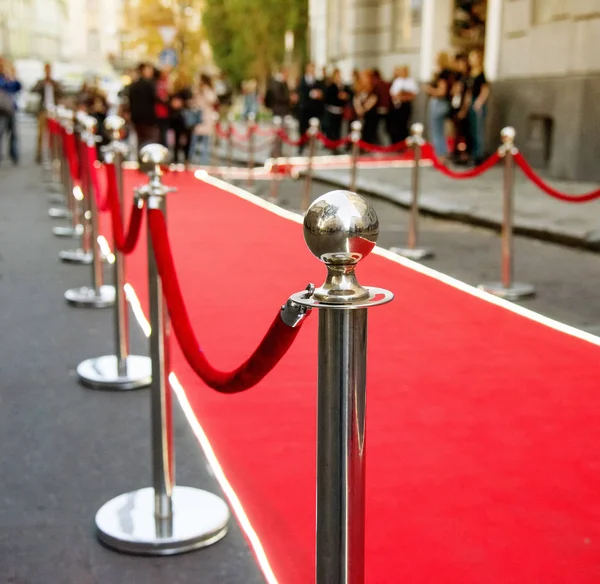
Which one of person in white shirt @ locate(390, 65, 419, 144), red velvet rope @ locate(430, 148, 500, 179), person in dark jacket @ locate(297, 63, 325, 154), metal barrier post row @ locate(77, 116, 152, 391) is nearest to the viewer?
metal barrier post row @ locate(77, 116, 152, 391)

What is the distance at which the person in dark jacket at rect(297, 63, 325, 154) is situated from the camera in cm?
2064

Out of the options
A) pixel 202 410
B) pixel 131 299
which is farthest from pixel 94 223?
pixel 202 410

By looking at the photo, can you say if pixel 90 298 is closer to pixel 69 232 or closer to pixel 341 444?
pixel 69 232

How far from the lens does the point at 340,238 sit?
1.93 meters

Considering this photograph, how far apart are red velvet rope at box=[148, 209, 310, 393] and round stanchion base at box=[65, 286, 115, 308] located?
139 inches

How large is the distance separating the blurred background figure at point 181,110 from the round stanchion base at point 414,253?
916 centimetres

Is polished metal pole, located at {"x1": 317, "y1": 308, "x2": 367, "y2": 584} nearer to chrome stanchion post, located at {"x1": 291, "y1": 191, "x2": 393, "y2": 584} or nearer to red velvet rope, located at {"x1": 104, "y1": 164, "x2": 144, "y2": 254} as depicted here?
chrome stanchion post, located at {"x1": 291, "y1": 191, "x2": 393, "y2": 584}

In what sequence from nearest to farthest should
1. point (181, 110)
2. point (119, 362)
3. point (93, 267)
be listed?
1. point (119, 362)
2. point (93, 267)
3. point (181, 110)

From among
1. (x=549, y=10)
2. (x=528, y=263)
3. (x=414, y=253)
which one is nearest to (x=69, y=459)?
(x=414, y=253)

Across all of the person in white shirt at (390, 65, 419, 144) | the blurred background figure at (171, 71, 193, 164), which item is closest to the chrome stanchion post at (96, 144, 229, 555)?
the blurred background figure at (171, 71, 193, 164)

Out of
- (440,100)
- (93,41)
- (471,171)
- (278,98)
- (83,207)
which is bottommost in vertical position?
(83,207)

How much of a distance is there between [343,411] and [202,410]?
94.3 inches

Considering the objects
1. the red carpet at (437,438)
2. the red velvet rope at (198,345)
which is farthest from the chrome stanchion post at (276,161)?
the red velvet rope at (198,345)

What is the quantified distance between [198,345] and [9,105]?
16212mm
